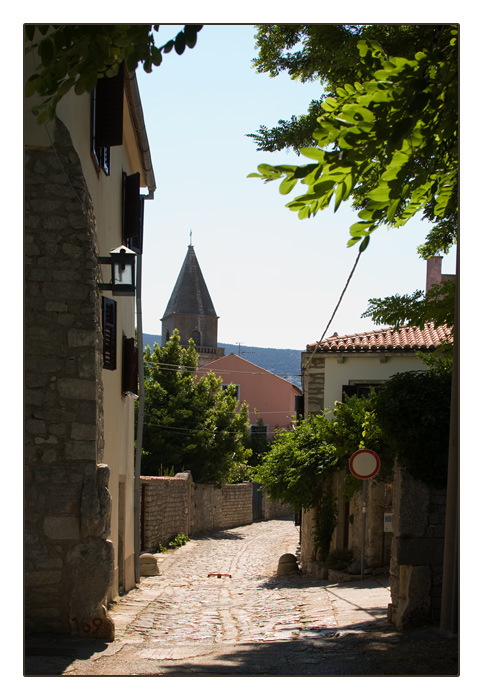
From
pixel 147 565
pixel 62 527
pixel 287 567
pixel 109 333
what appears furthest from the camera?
pixel 287 567

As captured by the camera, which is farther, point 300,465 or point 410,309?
point 300,465

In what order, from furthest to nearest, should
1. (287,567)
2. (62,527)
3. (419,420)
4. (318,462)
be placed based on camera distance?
(287,567), (318,462), (419,420), (62,527)

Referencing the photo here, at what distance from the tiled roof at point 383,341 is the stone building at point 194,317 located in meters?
36.4

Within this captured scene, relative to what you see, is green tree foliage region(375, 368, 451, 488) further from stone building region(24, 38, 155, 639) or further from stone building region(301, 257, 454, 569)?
stone building region(301, 257, 454, 569)

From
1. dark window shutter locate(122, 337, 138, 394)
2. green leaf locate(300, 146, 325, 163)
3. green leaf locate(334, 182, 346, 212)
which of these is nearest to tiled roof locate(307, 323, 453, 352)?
dark window shutter locate(122, 337, 138, 394)

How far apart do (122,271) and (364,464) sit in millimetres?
3307

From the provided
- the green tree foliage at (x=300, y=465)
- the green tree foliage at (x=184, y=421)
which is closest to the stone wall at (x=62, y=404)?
the green tree foliage at (x=300, y=465)

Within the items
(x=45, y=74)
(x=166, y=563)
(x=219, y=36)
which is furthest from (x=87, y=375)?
(x=166, y=563)

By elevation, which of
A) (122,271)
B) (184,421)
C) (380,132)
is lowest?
(184,421)

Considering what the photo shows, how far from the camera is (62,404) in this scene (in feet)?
16.8

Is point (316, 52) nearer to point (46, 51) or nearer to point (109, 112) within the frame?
point (109, 112)

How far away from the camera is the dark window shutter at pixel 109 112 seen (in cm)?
644

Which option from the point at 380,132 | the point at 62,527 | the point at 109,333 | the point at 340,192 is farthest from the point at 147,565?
the point at 380,132
